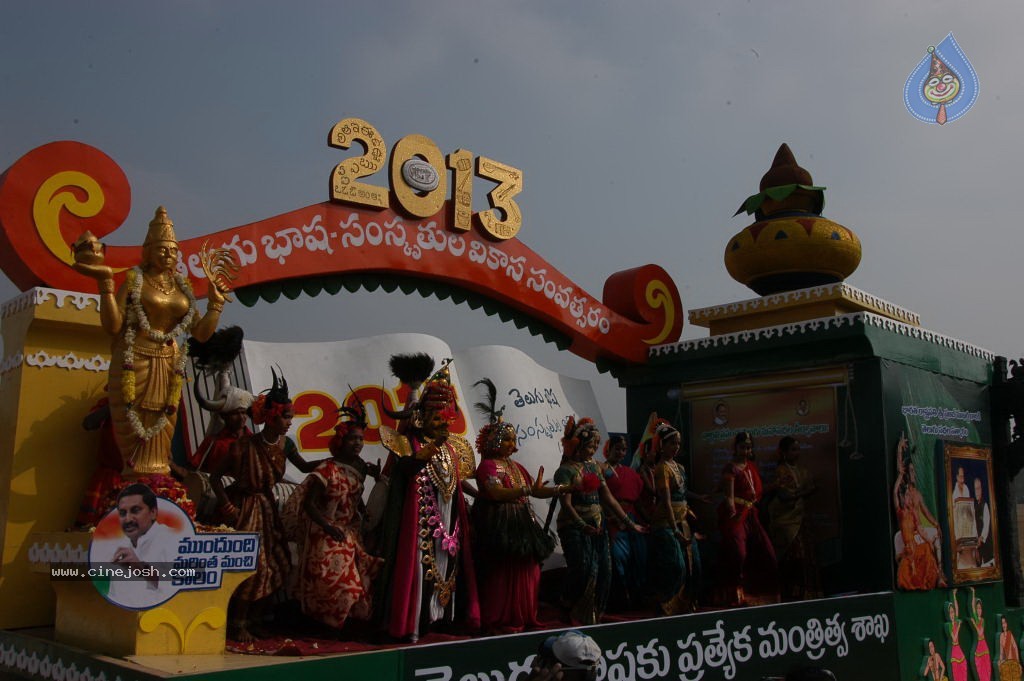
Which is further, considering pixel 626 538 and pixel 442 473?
pixel 626 538

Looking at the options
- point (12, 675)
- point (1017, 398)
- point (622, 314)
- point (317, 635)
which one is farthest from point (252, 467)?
point (1017, 398)

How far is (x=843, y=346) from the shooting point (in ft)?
28.6

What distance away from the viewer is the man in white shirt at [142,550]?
4.45m

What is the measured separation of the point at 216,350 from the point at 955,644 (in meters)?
7.25

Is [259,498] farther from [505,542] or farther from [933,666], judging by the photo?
[933,666]

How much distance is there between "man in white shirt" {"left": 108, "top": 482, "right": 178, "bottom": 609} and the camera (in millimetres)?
4445

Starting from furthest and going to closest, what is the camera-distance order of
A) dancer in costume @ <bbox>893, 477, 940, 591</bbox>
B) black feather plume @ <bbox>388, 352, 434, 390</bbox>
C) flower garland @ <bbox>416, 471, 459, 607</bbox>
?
dancer in costume @ <bbox>893, 477, 940, 591</bbox>, black feather plume @ <bbox>388, 352, 434, 390</bbox>, flower garland @ <bbox>416, 471, 459, 607</bbox>

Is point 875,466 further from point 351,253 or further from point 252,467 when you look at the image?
point 252,467

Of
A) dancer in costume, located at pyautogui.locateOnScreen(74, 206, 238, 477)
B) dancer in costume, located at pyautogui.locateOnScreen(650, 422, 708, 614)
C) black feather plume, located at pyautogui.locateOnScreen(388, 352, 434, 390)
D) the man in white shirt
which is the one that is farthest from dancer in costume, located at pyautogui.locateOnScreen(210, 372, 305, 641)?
dancer in costume, located at pyautogui.locateOnScreen(650, 422, 708, 614)

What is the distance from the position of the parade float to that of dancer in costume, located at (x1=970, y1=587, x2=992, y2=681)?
0.09 ft

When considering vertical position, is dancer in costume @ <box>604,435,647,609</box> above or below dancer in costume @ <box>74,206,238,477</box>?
below

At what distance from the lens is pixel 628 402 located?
34.0 feet

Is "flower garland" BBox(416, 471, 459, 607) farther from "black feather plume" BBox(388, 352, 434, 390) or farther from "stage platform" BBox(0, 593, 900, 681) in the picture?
"black feather plume" BBox(388, 352, 434, 390)

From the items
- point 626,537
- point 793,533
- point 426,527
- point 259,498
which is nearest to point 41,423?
point 259,498
